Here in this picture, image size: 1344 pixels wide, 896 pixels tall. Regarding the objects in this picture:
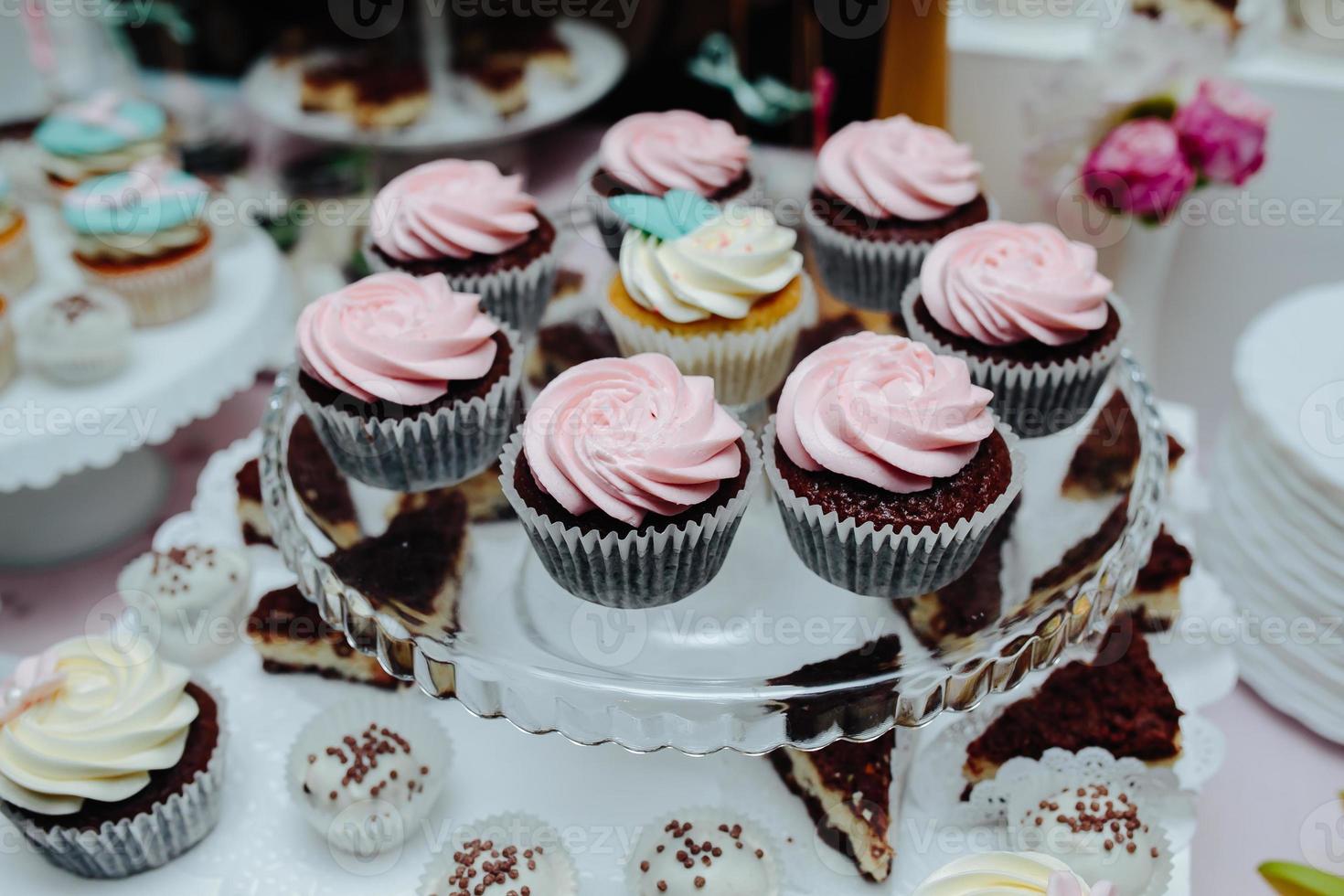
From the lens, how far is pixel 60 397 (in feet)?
8.80

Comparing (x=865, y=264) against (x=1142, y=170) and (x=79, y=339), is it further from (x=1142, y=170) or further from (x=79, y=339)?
(x=79, y=339)

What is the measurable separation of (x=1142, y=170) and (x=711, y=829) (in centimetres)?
198

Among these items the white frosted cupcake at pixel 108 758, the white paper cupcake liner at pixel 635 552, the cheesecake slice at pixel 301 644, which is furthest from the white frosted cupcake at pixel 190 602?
the white paper cupcake liner at pixel 635 552

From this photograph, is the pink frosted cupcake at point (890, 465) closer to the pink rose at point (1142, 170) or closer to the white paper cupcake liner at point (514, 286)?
the white paper cupcake liner at point (514, 286)

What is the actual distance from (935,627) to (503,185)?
1.28 metres

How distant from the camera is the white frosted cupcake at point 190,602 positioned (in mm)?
2398

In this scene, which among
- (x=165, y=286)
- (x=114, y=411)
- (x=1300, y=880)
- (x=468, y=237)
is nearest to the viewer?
(x=1300, y=880)

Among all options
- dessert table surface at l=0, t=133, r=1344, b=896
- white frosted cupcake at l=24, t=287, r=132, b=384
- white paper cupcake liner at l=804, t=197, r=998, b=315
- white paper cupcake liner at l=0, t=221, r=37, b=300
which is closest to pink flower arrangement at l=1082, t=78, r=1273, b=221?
white paper cupcake liner at l=804, t=197, r=998, b=315

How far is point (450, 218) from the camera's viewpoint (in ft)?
7.88

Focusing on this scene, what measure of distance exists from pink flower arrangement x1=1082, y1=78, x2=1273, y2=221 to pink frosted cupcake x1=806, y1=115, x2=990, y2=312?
23.1 inches

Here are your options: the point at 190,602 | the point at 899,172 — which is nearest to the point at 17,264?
the point at 190,602

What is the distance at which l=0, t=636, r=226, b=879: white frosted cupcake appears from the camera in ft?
6.27

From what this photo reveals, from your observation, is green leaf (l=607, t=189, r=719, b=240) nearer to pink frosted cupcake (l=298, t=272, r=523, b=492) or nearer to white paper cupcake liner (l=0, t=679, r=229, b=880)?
pink frosted cupcake (l=298, t=272, r=523, b=492)

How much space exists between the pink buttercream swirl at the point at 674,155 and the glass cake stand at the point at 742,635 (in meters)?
0.81
